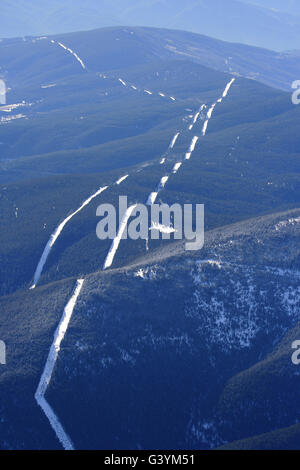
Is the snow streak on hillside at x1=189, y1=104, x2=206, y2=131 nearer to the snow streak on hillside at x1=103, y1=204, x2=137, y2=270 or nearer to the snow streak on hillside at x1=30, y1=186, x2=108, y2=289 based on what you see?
the snow streak on hillside at x1=30, y1=186, x2=108, y2=289

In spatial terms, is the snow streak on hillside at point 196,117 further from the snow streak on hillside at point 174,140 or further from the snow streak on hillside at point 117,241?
the snow streak on hillside at point 117,241

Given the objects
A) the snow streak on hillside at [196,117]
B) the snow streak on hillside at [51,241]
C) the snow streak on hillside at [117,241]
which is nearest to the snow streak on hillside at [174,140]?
the snow streak on hillside at [196,117]

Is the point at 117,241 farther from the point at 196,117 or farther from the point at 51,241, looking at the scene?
the point at 196,117

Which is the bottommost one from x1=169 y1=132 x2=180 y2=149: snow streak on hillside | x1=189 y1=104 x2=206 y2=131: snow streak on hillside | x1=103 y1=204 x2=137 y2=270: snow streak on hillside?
x1=189 y1=104 x2=206 y2=131: snow streak on hillside

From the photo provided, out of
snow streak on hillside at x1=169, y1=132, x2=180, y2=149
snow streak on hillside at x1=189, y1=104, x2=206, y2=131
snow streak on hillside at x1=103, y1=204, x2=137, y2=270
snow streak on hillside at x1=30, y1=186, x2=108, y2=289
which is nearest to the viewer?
snow streak on hillside at x1=103, y1=204, x2=137, y2=270

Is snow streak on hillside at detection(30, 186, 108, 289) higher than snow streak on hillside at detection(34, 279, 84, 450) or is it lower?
lower

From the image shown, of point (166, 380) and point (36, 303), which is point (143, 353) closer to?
point (166, 380)

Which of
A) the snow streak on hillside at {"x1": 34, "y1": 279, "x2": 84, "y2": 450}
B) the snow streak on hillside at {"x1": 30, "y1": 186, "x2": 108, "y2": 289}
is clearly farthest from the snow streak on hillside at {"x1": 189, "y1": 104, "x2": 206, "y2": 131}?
the snow streak on hillside at {"x1": 34, "y1": 279, "x2": 84, "y2": 450}

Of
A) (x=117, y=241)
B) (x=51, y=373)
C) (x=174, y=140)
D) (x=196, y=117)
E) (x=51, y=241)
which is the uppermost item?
(x=51, y=373)

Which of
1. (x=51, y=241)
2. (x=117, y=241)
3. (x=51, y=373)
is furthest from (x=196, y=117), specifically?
(x=51, y=373)
